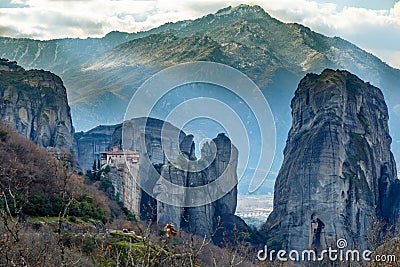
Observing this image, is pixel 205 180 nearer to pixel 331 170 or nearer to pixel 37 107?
pixel 331 170

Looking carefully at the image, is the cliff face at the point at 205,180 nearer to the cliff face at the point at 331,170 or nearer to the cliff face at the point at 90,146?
the cliff face at the point at 331,170

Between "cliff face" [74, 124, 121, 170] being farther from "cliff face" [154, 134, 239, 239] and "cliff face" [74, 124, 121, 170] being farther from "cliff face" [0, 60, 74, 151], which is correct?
"cliff face" [154, 134, 239, 239]

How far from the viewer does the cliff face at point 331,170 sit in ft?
206

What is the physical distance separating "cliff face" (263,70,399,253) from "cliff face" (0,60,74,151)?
24.5 metres

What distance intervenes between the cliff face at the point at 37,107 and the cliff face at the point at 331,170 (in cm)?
2450

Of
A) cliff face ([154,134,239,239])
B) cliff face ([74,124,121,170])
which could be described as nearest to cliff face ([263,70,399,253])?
cliff face ([154,134,239,239])

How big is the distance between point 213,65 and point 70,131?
106m

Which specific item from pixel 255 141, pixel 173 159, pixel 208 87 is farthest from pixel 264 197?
pixel 173 159

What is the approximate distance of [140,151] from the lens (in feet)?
254

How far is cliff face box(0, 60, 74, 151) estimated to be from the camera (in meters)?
74.9

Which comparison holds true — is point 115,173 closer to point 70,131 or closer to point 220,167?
point 220,167

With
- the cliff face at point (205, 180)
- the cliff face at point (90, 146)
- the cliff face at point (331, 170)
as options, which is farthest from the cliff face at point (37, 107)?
the cliff face at point (331, 170)

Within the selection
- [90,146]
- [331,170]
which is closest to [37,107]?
[90,146]

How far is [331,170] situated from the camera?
64.2 metres
